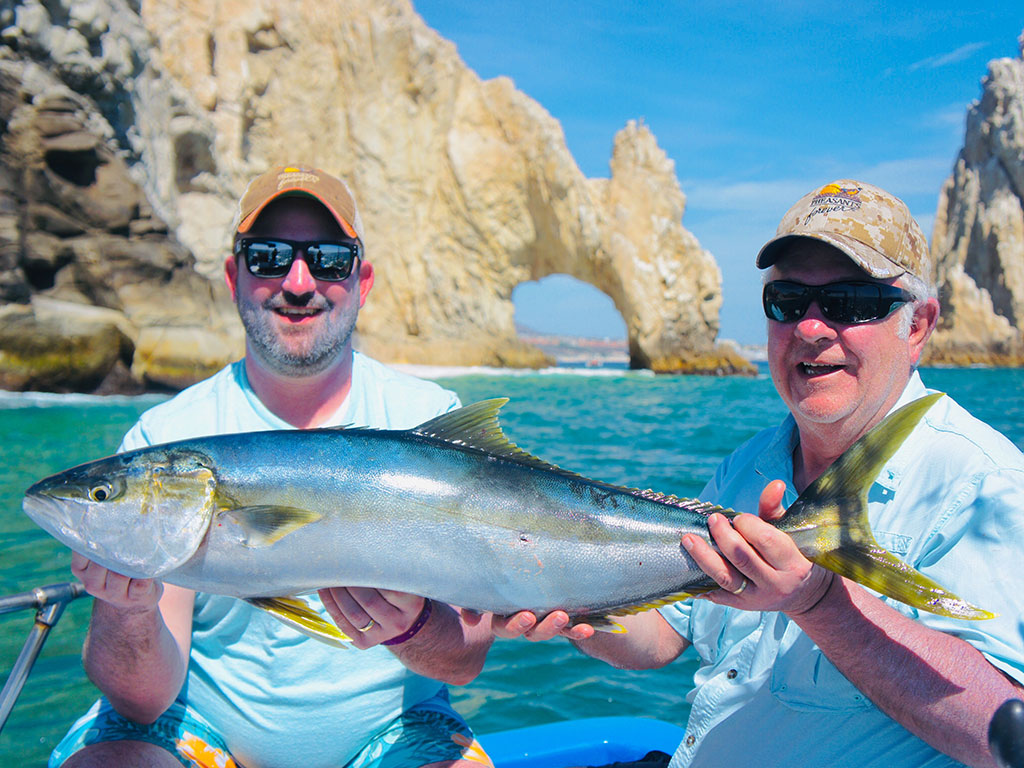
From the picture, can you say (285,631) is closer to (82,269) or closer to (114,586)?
(114,586)

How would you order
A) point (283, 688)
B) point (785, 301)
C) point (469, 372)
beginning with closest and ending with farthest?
1. point (785, 301)
2. point (283, 688)
3. point (469, 372)

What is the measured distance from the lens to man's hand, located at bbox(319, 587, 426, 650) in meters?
2.09

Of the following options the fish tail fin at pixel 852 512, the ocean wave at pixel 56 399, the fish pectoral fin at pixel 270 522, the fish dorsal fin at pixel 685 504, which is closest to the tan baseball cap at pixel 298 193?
the fish pectoral fin at pixel 270 522

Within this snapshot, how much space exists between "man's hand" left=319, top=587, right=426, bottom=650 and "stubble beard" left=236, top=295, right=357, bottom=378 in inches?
37.3

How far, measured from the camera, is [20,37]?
69.6 ft

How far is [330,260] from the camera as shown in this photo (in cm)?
284

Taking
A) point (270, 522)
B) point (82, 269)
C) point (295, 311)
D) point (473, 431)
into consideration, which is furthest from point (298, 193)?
point (82, 269)

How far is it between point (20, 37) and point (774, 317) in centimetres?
2597

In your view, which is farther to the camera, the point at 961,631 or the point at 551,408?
the point at 551,408

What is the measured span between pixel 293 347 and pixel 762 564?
1791 mm

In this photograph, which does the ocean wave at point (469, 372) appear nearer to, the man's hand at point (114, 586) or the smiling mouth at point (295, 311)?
the smiling mouth at point (295, 311)

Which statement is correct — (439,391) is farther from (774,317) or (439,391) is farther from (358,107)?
(358,107)

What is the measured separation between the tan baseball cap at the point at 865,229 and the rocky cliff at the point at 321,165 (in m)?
22.0

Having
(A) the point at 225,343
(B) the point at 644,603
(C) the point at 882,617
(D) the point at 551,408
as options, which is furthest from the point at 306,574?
(A) the point at 225,343
